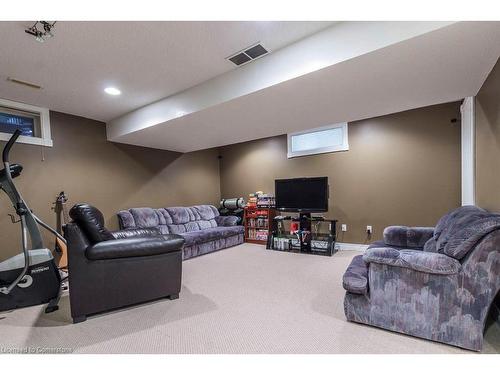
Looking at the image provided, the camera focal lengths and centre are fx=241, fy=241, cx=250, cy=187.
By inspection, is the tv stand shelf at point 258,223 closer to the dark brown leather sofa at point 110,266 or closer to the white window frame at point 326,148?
the white window frame at point 326,148

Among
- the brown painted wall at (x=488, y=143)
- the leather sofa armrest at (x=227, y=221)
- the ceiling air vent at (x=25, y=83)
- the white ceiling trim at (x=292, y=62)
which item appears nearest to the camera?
the white ceiling trim at (x=292, y=62)

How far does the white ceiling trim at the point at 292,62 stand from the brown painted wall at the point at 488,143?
1106mm

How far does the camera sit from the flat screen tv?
4344 millimetres

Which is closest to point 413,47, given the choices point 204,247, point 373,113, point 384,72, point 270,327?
point 384,72

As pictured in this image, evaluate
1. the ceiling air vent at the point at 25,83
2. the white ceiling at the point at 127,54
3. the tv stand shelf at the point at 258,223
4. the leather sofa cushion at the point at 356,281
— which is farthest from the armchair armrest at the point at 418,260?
the ceiling air vent at the point at 25,83

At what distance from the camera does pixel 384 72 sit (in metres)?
2.20

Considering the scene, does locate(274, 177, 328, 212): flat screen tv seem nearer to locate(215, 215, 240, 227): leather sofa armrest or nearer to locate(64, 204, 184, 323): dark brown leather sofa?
locate(215, 215, 240, 227): leather sofa armrest

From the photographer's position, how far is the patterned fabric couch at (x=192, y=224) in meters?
4.27

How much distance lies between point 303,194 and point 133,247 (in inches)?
124

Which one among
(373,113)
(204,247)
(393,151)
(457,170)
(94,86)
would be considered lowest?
(204,247)

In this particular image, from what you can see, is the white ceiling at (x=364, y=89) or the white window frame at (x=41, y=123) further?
the white window frame at (x=41, y=123)

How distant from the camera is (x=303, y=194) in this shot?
4.55m

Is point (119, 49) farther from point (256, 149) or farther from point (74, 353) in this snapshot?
point (256, 149)
